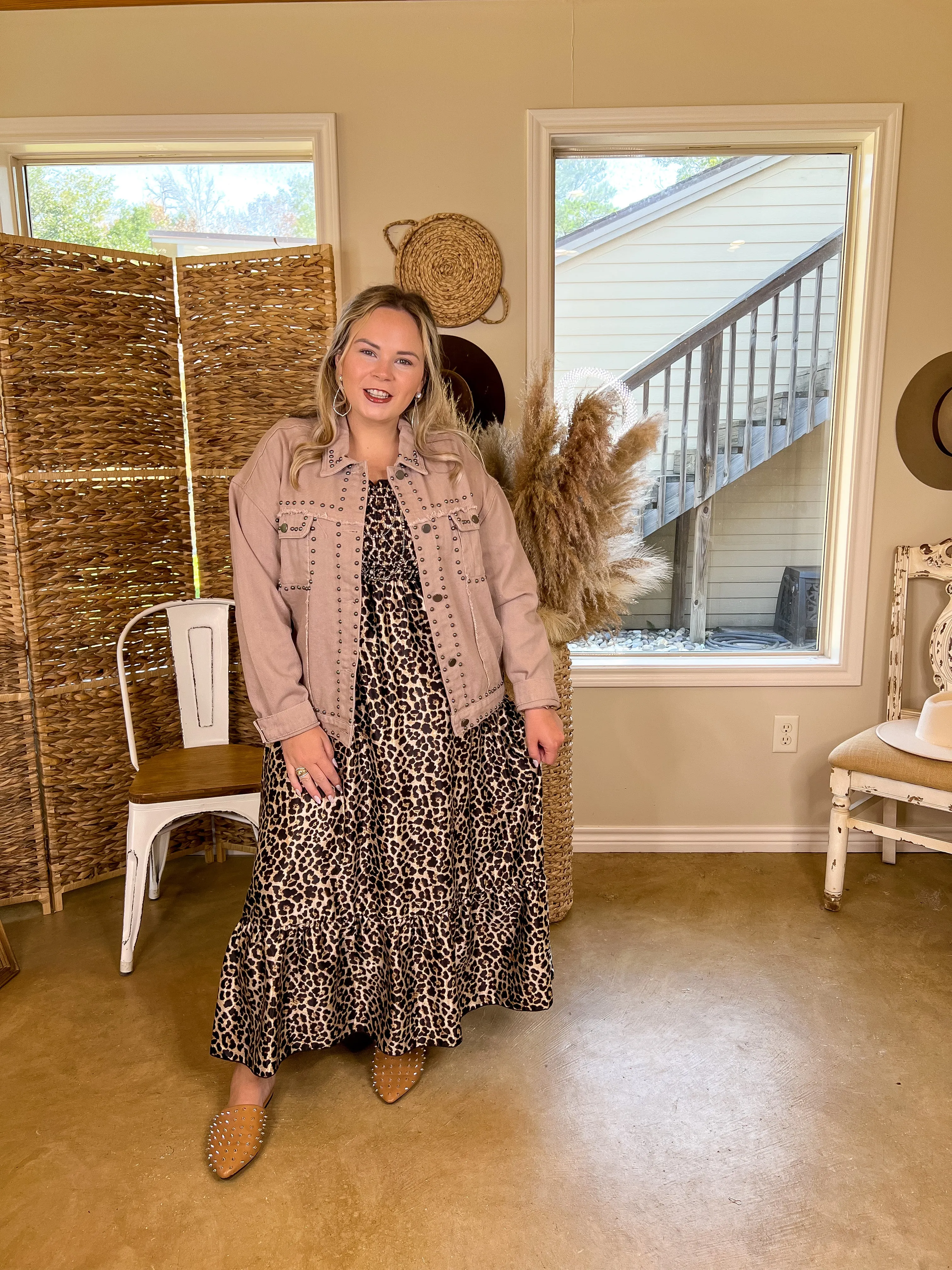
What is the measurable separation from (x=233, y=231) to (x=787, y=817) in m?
2.72

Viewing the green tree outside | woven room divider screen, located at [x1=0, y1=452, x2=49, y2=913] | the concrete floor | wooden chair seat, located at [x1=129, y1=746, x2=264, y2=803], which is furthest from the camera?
the green tree outside

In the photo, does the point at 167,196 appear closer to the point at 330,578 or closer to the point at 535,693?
the point at 330,578

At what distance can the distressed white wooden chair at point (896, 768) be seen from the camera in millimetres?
2463

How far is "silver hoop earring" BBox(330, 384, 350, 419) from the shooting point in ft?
5.86

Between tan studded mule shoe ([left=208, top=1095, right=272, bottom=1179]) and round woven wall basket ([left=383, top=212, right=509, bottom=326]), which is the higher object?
round woven wall basket ([left=383, top=212, right=509, bottom=326])

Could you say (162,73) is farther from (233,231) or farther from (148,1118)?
(148,1118)

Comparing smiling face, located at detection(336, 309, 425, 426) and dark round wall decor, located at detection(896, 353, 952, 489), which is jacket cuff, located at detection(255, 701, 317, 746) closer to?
smiling face, located at detection(336, 309, 425, 426)

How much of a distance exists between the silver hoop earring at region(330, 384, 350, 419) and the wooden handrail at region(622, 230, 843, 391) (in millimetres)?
1462

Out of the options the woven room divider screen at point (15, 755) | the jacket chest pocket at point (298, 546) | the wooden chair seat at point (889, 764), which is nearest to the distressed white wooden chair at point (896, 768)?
the wooden chair seat at point (889, 764)

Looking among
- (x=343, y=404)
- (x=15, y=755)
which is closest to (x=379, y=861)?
(x=343, y=404)

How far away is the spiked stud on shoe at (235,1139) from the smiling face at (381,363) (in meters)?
1.41

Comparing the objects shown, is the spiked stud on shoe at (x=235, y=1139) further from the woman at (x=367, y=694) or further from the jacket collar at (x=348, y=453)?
the jacket collar at (x=348, y=453)

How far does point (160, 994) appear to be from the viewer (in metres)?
2.31

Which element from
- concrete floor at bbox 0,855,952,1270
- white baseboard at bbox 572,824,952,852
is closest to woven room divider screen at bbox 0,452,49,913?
concrete floor at bbox 0,855,952,1270
